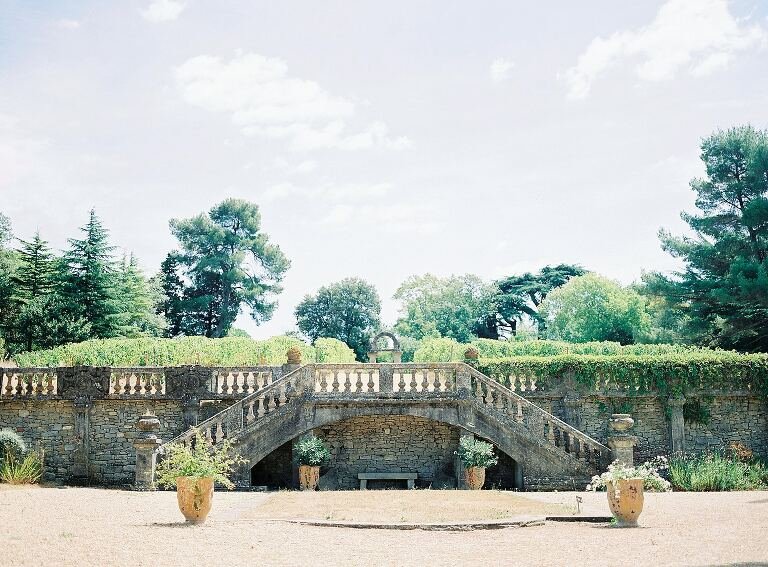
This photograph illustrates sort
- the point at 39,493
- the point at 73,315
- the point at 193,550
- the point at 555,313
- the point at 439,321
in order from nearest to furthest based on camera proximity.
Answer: the point at 193,550 < the point at 39,493 < the point at 73,315 < the point at 555,313 < the point at 439,321

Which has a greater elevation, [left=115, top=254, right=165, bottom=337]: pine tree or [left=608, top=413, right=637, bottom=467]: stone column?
[left=115, top=254, right=165, bottom=337]: pine tree

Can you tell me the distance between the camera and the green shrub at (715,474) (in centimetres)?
1867

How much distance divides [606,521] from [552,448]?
5.82m

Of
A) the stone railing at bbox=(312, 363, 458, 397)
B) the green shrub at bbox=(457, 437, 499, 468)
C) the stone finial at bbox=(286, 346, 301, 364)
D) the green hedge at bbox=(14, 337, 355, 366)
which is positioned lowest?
the green shrub at bbox=(457, 437, 499, 468)

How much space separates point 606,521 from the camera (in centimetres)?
1284

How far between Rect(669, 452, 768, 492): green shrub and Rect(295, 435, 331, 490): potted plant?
8.68 metres

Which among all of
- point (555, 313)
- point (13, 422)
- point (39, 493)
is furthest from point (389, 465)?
point (555, 313)

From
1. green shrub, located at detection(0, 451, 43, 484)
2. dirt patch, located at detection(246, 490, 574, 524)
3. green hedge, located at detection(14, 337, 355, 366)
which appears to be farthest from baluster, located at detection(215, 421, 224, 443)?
green hedge, located at detection(14, 337, 355, 366)

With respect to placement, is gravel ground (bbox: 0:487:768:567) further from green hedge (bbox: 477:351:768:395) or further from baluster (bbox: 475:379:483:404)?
green hedge (bbox: 477:351:768:395)

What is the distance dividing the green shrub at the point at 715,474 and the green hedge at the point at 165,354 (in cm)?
1260

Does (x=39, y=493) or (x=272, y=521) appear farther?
(x=39, y=493)

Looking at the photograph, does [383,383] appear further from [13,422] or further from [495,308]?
[495,308]

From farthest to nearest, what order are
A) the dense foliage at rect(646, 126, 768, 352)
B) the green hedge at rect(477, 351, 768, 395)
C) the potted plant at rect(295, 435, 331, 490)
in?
the dense foliage at rect(646, 126, 768, 352)
the green hedge at rect(477, 351, 768, 395)
the potted plant at rect(295, 435, 331, 490)

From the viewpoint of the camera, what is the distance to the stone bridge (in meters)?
18.7
